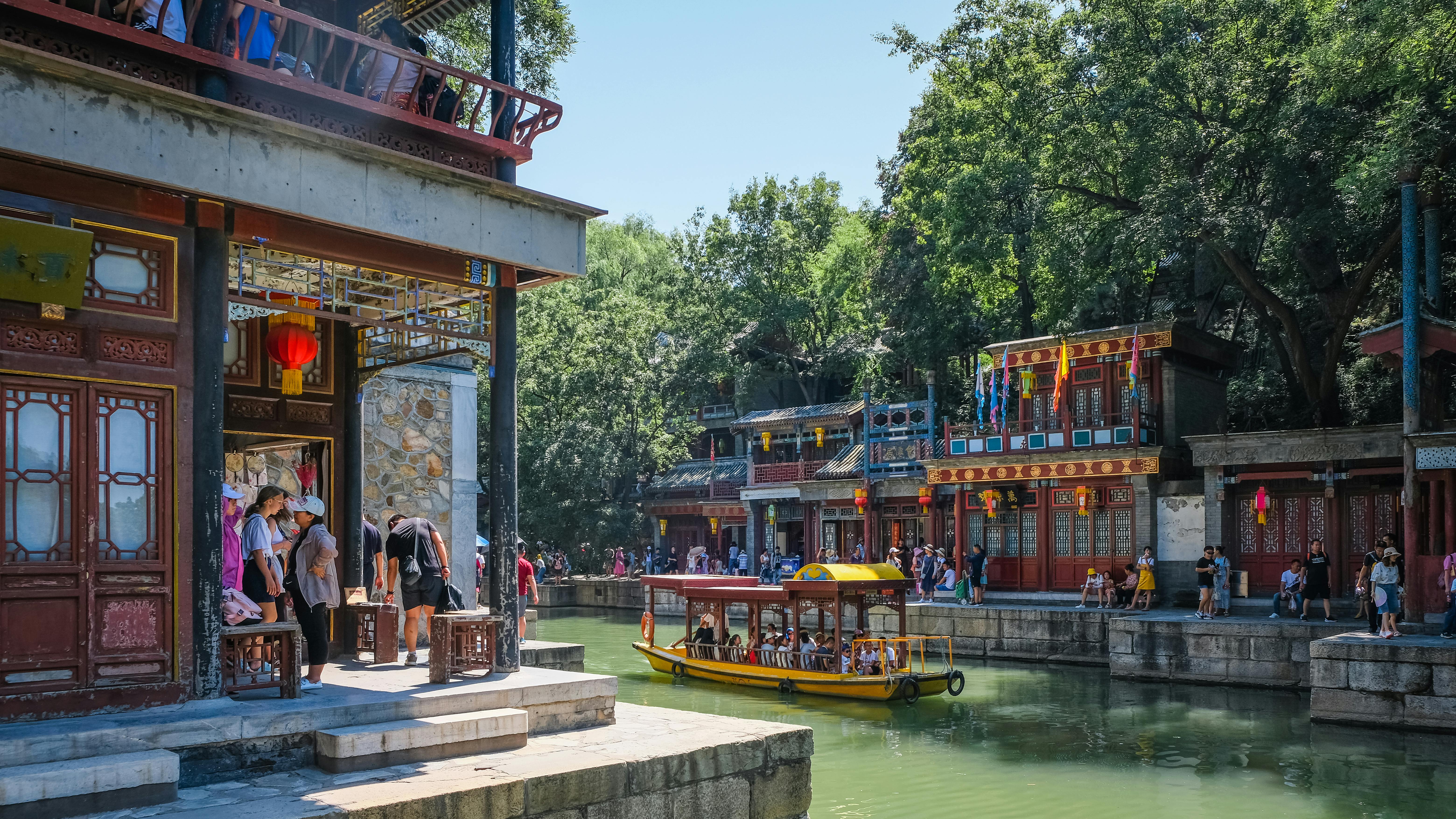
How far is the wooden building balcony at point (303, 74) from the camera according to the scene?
714 cm

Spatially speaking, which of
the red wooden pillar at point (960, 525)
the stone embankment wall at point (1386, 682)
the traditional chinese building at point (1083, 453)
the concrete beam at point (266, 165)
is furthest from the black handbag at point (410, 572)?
the red wooden pillar at point (960, 525)

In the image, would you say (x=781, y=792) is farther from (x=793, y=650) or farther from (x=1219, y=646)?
(x=1219, y=646)

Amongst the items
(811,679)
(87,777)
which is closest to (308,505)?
(87,777)

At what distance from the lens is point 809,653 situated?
18.5 meters

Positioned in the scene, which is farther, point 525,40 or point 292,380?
point 525,40

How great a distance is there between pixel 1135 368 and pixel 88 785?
21.7 meters

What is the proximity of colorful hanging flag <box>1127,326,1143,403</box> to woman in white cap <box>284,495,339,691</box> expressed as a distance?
62.5 feet

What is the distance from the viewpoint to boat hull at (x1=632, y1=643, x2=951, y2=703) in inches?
687

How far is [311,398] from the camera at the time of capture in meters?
10.7

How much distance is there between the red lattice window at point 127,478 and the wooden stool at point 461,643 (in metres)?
2.06

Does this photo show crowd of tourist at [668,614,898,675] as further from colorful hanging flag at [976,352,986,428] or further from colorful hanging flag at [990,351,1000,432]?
colorful hanging flag at [976,352,986,428]

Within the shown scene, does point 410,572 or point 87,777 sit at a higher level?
point 410,572

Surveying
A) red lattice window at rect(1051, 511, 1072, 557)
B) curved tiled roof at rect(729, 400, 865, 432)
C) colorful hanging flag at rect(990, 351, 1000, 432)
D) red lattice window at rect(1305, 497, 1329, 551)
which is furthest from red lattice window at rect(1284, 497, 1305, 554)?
curved tiled roof at rect(729, 400, 865, 432)

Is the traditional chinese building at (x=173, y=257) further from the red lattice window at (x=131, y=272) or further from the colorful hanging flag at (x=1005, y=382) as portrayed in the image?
the colorful hanging flag at (x=1005, y=382)
